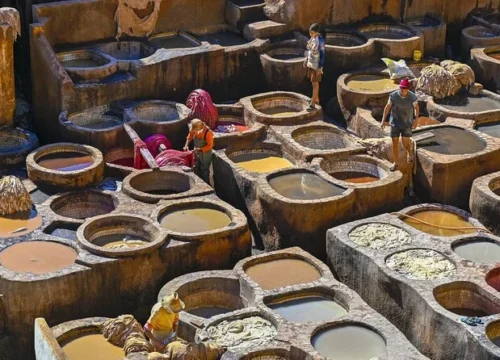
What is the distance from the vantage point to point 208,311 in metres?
16.0

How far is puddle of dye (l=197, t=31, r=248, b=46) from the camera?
23000mm

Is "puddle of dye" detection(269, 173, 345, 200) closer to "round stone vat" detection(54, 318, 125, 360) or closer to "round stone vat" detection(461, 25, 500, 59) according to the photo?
"round stone vat" detection(54, 318, 125, 360)

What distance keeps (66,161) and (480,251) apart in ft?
23.2

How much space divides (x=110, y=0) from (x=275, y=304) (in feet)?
28.9

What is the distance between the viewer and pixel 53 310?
15.7 meters

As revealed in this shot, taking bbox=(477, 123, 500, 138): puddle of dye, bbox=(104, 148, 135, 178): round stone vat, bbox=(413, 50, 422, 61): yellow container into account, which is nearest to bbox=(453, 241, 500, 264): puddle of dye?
bbox=(477, 123, 500, 138): puddle of dye

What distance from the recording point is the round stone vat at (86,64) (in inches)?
816

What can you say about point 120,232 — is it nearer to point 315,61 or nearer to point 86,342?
point 86,342

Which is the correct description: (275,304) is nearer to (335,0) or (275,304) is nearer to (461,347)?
(461,347)

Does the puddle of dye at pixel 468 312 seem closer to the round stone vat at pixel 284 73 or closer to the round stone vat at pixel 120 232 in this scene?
the round stone vat at pixel 120 232

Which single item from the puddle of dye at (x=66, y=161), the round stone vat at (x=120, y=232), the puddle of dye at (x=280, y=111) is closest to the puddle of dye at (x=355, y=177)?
the puddle of dye at (x=280, y=111)

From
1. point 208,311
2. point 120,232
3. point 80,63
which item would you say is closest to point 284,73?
point 80,63

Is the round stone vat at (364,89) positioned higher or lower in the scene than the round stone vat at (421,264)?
higher

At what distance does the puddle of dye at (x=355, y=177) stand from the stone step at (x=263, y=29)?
4805mm
